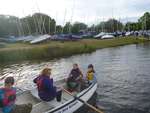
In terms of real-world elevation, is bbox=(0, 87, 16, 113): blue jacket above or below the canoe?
above

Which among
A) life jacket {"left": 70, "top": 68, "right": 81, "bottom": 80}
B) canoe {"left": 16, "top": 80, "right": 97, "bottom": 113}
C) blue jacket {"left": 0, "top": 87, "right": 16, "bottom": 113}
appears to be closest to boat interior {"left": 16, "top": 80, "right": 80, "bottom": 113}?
canoe {"left": 16, "top": 80, "right": 97, "bottom": 113}

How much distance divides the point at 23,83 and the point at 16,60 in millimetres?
16897

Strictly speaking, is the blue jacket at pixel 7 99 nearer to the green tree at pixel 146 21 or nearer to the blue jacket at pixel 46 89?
the blue jacket at pixel 46 89

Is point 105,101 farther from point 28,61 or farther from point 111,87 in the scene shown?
point 28,61

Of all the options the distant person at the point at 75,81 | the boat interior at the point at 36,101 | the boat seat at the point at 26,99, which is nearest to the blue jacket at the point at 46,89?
the boat interior at the point at 36,101

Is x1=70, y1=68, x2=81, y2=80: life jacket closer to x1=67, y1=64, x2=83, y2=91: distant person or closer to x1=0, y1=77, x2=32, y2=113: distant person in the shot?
x1=67, y1=64, x2=83, y2=91: distant person

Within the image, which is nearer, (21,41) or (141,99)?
(141,99)

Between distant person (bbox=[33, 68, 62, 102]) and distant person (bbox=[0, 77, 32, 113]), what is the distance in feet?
6.71

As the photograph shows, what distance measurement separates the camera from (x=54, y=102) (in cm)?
1434

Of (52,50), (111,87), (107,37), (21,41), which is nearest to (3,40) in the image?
(21,41)

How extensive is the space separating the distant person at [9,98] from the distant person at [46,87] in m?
2.04

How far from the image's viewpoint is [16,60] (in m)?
40.3

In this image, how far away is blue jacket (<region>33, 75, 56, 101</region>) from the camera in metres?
13.4

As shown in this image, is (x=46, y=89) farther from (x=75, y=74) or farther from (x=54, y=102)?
(x=75, y=74)
